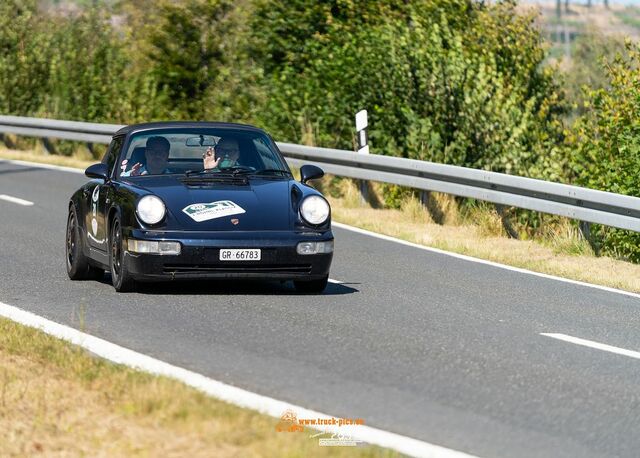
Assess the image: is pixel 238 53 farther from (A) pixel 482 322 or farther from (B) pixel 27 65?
(A) pixel 482 322

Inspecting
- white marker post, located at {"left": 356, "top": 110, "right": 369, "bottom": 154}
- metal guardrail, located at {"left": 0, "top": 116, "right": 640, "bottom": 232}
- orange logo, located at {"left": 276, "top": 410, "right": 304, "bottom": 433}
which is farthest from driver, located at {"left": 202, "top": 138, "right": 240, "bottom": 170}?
white marker post, located at {"left": 356, "top": 110, "right": 369, "bottom": 154}

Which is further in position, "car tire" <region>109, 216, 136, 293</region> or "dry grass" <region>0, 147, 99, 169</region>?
"dry grass" <region>0, 147, 99, 169</region>

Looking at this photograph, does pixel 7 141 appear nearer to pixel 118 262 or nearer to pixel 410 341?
pixel 118 262

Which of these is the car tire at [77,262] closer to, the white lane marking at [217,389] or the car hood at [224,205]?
the car hood at [224,205]

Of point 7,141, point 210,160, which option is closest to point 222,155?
point 210,160

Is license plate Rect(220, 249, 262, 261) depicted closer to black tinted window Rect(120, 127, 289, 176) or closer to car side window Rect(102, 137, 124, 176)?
black tinted window Rect(120, 127, 289, 176)

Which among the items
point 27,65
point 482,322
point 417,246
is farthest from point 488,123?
point 27,65

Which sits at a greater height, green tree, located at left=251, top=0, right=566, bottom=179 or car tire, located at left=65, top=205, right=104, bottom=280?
green tree, located at left=251, top=0, right=566, bottom=179

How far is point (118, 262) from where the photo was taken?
10703 mm

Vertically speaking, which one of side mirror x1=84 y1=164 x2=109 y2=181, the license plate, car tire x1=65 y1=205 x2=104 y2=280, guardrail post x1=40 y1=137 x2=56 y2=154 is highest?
side mirror x1=84 y1=164 x2=109 y2=181

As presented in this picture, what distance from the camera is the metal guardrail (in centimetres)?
1359

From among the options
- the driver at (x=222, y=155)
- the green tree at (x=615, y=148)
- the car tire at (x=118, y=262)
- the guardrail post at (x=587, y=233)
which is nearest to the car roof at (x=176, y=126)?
the driver at (x=222, y=155)

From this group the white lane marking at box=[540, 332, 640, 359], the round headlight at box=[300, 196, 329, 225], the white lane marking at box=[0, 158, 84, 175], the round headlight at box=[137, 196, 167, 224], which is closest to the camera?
the white lane marking at box=[540, 332, 640, 359]

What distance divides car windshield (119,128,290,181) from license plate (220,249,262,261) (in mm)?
1180
